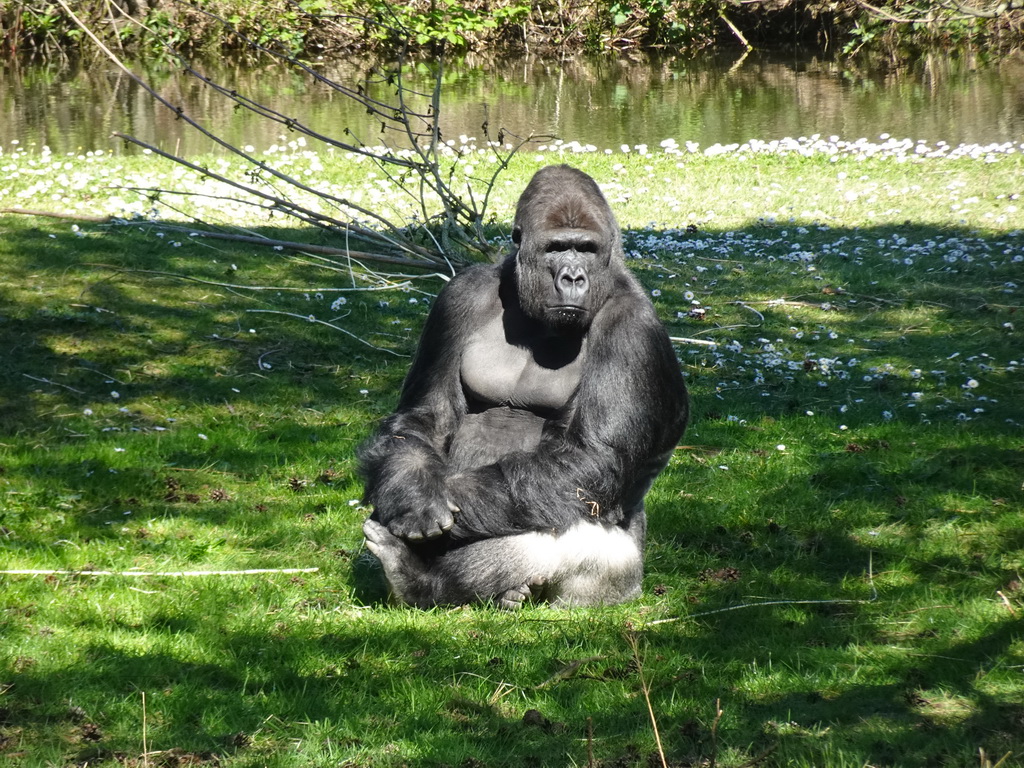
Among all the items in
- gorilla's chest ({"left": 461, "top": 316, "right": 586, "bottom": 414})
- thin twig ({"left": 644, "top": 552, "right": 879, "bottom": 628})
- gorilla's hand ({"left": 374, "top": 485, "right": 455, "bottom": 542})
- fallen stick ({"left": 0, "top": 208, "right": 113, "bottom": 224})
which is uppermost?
gorilla's chest ({"left": 461, "top": 316, "right": 586, "bottom": 414})

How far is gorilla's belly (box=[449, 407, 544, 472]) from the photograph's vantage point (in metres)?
4.85

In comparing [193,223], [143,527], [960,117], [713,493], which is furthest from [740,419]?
[960,117]

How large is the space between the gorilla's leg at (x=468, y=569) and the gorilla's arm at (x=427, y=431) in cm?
18

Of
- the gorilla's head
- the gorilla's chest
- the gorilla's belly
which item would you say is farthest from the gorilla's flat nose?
the gorilla's belly

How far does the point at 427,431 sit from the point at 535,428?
1.53 ft

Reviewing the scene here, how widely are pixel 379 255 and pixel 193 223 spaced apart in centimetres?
220

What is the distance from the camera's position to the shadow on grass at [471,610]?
3.75 metres

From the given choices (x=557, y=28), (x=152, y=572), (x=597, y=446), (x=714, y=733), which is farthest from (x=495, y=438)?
(x=557, y=28)

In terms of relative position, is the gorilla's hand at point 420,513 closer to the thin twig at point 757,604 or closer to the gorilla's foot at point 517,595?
the gorilla's foot at point 517,595

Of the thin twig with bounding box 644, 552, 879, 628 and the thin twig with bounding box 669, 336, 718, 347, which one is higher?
the thin twig with bounding box 669, 336, 718, 347

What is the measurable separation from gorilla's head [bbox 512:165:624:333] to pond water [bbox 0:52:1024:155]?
1489 centimetres

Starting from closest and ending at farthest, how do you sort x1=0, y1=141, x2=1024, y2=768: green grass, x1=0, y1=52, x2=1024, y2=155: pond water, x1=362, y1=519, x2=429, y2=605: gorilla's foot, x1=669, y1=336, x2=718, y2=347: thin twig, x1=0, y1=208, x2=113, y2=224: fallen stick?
x1=0, y1=141, x2=1024, y2=768: green grass, x1=362, y1=519, x2=429, y2=605: gorilla's foot, x1=669, y1=336, x2=718, y2=347: thin twig, x1=0, y1=208, x2=113, y2=224: fallen stick, x1=0, y1=52, x2=1024, y2=155: pond water

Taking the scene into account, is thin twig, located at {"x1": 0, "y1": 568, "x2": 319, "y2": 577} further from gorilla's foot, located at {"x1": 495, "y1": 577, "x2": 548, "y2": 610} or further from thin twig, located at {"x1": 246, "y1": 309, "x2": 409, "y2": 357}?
thin twig, located at {"x1": 246, "y1": 309, "x2": 409, "y2": 357}

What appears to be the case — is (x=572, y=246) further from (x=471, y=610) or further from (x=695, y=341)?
(x=695, y=341)
